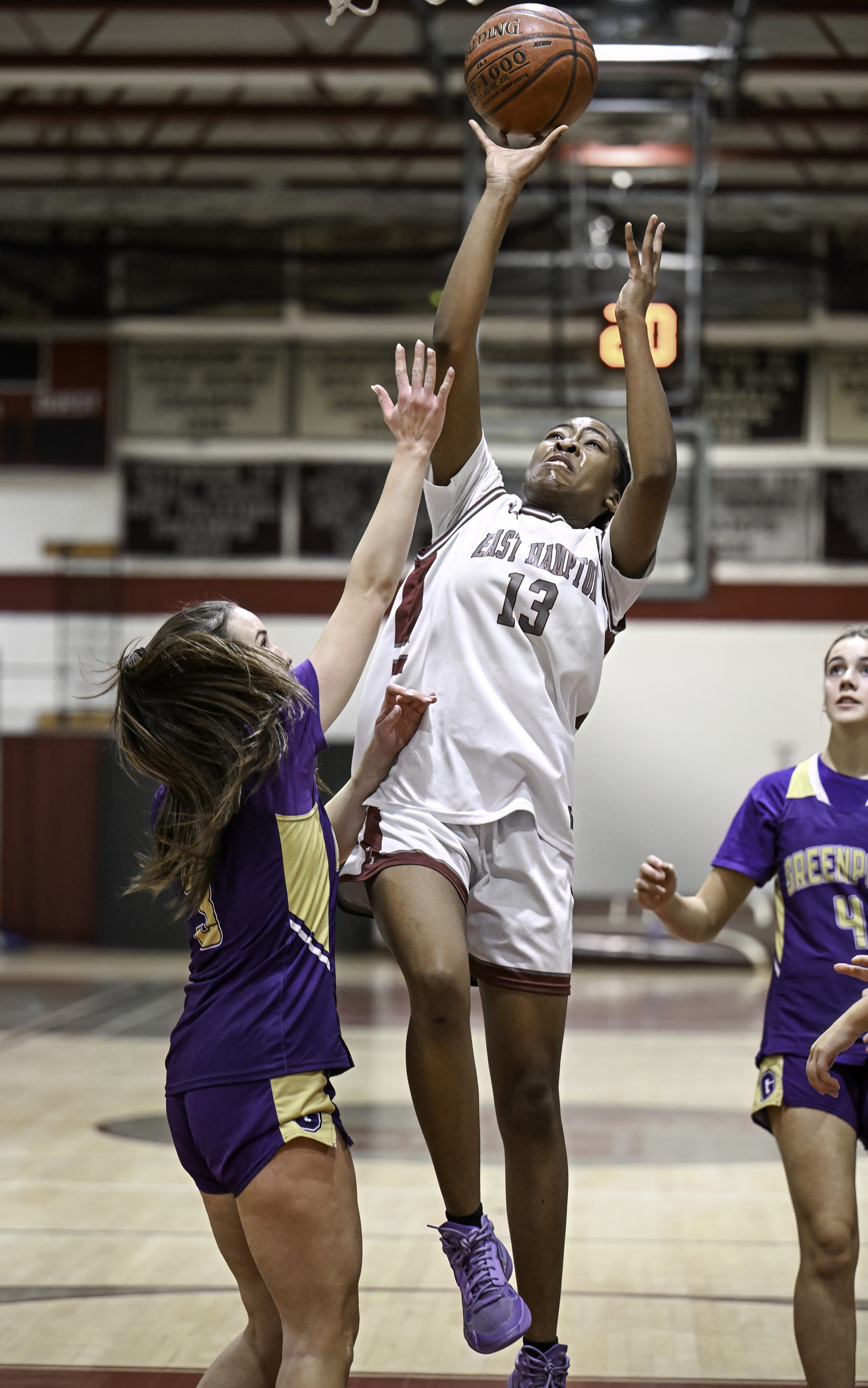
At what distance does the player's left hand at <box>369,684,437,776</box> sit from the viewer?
3062 mm

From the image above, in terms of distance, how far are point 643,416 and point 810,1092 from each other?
143 cm

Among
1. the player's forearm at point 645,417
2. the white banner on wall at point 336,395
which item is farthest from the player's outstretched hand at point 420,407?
the white banner on wall at point 336,395

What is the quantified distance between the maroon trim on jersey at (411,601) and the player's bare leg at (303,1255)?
3.85 ft

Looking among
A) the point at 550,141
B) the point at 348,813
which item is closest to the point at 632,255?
the point at 550,141

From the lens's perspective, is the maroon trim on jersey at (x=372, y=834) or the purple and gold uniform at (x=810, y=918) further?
the purple and gold uniform at (x=810, y=918)

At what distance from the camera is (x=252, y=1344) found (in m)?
2.71

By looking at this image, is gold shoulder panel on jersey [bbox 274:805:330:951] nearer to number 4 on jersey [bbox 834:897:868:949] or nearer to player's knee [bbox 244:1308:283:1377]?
player's knee [bbox 244:1308:283:1377]

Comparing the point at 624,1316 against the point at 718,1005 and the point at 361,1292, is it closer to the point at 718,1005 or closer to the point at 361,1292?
the point at 361,1292

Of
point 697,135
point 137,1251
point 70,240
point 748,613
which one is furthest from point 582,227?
point 137,1251

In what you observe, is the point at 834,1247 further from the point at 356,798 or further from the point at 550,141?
the point at 550,141

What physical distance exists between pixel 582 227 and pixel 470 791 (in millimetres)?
9003

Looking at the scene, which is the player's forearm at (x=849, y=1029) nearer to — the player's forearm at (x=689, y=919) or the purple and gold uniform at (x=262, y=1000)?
the player's forearm at (x=689, y=919)

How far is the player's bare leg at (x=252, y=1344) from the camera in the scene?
2.65 m

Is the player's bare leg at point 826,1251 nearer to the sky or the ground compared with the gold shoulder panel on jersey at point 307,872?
nearer to the ground
